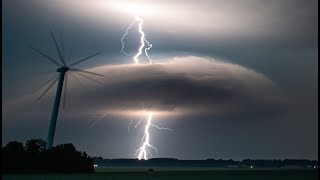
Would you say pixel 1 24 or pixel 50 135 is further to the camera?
pixel 50 135

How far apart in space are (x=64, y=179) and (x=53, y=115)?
74.1 ft

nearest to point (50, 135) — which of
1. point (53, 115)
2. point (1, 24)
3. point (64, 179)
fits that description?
point (53, 115)

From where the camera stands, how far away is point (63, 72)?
197375mm

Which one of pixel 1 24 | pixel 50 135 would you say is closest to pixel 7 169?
pixel 50 135

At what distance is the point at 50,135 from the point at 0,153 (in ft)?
58.7

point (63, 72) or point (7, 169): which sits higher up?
point (63, 72)

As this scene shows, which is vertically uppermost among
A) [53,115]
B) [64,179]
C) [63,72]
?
[63,72]

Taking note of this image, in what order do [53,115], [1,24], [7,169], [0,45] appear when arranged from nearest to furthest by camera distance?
[0,45] < [1,24] < [53,115] < [7,169]

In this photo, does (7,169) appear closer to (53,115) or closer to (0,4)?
(53,115)

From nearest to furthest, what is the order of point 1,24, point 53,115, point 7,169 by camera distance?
1. point 1,24
2. point 53,115
3. point 7,169

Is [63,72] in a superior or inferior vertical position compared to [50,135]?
superior

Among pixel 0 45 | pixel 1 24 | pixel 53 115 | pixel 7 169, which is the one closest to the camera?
pixel 0 45

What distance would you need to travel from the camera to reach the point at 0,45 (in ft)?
302

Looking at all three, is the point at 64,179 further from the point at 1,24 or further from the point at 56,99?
the point at 1,24
